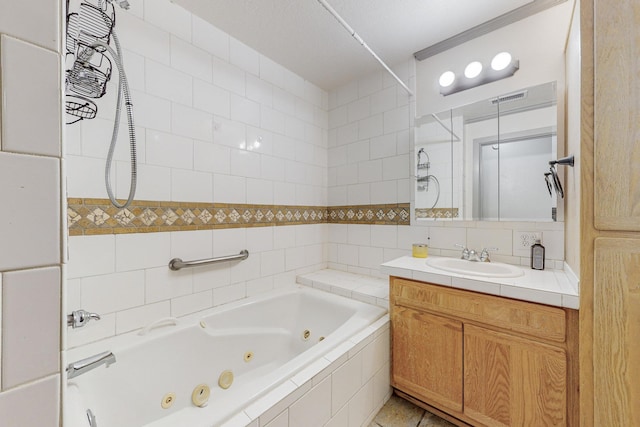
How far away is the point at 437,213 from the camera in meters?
1.97

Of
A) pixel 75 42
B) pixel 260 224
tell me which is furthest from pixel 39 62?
pixel 260 224

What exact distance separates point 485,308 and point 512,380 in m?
0.34

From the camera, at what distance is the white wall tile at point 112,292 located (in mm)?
1276

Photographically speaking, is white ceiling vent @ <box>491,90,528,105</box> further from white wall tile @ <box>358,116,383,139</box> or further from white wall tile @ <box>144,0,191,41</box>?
white wall tile @ <box>144,0,191,41</box>

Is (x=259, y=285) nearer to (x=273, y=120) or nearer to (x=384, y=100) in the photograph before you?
(x=273, y=120)

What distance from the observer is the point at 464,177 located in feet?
6.12

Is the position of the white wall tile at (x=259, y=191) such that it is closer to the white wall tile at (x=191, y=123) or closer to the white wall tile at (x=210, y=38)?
the white wall tile at (x=191, y=123)

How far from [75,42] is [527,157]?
237 cm

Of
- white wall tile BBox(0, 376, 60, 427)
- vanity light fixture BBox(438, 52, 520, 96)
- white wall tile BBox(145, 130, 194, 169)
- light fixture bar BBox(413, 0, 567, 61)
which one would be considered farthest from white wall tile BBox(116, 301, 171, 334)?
light fixture bar BBox(413, 0, 567, 61)

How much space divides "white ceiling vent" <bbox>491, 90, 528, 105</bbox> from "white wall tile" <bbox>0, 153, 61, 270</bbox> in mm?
2136

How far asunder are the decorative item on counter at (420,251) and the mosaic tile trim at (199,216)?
244mm

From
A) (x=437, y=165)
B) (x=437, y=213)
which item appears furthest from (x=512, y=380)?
(x=437, y=165)

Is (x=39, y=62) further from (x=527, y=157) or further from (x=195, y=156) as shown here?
(x=527, y=157)

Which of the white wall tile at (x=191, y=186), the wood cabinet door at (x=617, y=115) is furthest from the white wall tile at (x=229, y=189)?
the wood cabinet door at (x=617, y=115)
